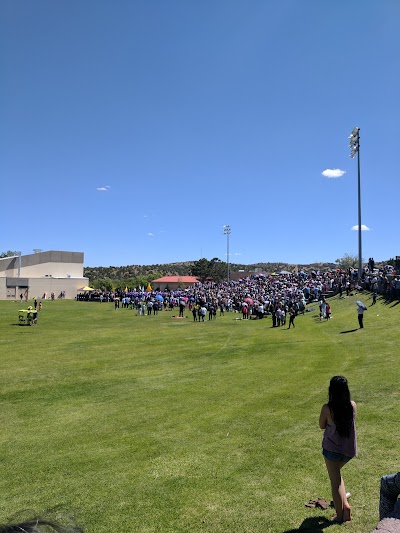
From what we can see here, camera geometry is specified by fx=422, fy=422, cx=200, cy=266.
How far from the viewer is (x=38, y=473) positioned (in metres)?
6.57

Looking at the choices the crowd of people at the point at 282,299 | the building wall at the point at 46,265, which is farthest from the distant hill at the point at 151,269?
the crowd of people at the point at 282,299

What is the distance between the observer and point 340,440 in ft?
15.6

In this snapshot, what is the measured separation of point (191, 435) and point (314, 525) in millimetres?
3428

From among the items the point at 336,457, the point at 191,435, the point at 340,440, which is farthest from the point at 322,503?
the point at 191,435

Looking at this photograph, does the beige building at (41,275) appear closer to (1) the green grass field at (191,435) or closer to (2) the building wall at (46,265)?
(2) the building wall at (46,265)

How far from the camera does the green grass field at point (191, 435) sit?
531 cm

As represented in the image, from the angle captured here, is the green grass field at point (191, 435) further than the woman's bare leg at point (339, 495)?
Yes

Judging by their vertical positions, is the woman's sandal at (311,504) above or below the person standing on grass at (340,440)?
below

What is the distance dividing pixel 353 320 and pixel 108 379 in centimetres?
1514

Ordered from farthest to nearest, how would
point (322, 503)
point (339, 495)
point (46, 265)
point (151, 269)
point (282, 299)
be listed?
point (151, 269), point (46, 265), point (282, 299), point (322, 503), point (339, 495)

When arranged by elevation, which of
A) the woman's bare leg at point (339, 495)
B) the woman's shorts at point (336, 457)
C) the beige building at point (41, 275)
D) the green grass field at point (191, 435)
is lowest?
the green grass field at point (191, 435)

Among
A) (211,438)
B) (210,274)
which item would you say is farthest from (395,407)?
(210,274)

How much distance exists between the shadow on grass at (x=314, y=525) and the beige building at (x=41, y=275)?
214ft

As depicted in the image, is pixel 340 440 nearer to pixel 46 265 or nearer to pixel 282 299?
pixel 282 299
